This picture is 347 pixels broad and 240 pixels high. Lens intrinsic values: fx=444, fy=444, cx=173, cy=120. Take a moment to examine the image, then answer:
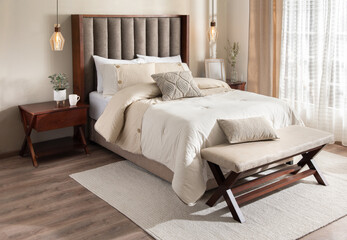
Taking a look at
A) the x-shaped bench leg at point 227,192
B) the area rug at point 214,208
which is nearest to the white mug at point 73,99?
the area rug at point 214,208

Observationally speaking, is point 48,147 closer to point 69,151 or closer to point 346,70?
point 69,151

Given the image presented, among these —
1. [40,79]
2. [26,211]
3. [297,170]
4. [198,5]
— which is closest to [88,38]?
[40,79]

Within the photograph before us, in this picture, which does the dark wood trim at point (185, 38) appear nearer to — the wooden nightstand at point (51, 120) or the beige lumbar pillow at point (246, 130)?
the wooden nightstand at point (51, 120)

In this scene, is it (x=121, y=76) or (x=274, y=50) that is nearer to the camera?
(x=121, y=76)

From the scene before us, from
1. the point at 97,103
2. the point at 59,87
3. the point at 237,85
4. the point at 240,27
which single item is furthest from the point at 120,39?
the point at 240,27

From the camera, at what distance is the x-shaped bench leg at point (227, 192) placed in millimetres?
3068

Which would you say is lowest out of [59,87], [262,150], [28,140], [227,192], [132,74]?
[227,192]

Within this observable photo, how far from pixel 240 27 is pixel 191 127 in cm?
288

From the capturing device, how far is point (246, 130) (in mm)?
3354

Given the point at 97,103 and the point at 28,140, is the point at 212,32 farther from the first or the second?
the point at 28,140

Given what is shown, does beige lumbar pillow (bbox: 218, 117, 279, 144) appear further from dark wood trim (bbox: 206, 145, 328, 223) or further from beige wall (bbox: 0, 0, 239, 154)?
beige wall (bbox: 0, 0, 239, 154)

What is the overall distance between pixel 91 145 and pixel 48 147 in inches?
21.0

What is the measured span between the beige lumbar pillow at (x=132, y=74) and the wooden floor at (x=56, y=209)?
835 mm

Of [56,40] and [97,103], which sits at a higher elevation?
[56,40]
